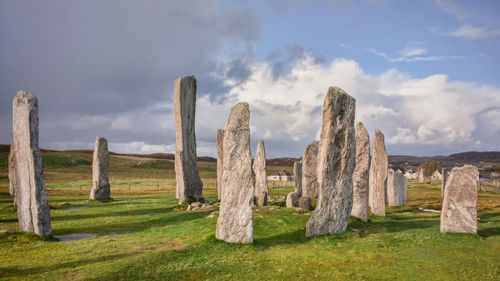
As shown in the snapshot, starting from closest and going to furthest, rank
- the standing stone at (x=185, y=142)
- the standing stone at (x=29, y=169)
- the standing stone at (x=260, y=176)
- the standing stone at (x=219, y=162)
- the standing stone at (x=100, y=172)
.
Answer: the standing stone at (x=29, y=169) < the standing stone at (x=260, y=176) < the standing stone at (x=185, y=142) < the standing stone at (x=219, y=162) < the standing stone at (x=100, y=172)

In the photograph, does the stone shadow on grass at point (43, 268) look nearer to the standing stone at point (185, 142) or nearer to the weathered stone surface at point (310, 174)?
the standing stone at point (185, 142)

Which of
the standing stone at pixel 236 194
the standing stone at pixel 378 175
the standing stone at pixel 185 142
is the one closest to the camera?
the standing stone at pixel 236 194

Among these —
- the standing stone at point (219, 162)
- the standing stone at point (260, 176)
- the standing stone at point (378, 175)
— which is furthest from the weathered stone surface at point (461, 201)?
the standing stone at point (219, 162)

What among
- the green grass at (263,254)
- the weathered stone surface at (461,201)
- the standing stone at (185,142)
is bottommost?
the green grass at (263,254)

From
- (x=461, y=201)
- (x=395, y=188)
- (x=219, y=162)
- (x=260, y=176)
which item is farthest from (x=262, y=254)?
(x=395, y=188)

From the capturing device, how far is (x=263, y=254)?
36.2 feet

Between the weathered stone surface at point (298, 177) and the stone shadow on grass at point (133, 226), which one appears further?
the weathered stone surface at point (298, 177)

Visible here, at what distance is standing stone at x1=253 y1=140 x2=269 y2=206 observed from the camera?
72.2ft

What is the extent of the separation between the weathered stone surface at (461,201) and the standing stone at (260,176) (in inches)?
434

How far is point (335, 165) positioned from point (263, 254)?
4.85 metres

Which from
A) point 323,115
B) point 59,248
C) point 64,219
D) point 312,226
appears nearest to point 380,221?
point 312,226

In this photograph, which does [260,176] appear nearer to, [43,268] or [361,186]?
[361,186]

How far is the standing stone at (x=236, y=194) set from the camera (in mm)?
11680

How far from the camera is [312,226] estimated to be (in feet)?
42.7
